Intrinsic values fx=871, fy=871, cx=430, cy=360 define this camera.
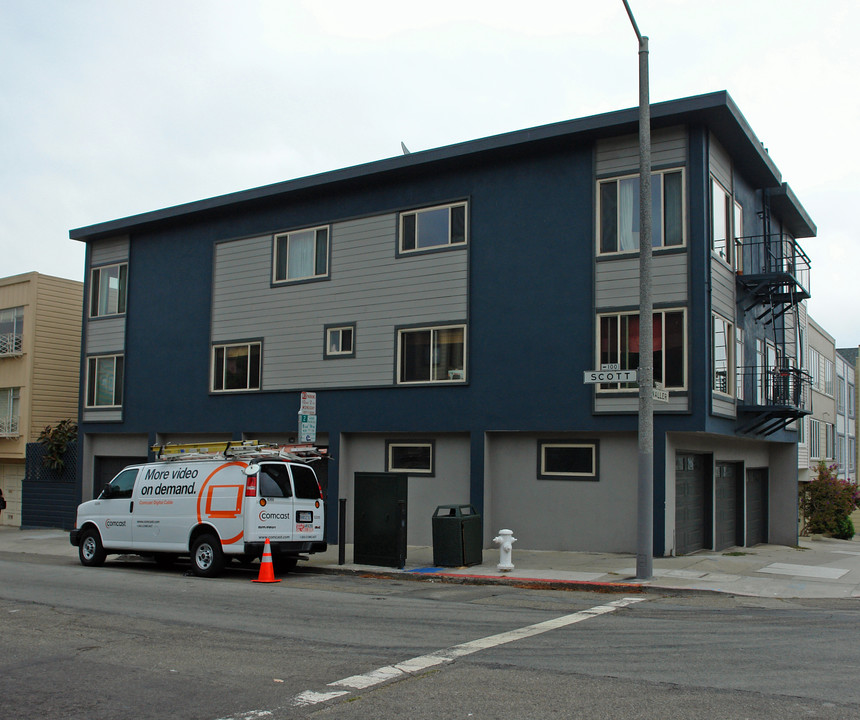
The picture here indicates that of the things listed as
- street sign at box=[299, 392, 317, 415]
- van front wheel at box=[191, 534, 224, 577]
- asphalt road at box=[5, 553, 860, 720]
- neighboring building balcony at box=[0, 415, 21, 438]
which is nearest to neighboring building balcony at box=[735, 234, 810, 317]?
asphalt road at box=[5, 553, 860, 720]

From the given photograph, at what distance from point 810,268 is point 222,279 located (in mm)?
16322

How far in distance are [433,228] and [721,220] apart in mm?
6522

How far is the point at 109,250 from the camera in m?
28.0

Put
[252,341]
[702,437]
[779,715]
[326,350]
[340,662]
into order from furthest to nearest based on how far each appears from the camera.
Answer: [252,341]
[326,350]
[702,437]
[340,662]
[779,715]

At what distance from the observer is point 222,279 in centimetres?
2472

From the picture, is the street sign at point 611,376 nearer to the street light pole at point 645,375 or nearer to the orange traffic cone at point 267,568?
the street light pole at point 645,375

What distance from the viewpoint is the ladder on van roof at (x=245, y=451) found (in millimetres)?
15453

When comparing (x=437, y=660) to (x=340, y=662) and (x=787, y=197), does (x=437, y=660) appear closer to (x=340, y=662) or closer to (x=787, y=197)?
(x=340, y=662)

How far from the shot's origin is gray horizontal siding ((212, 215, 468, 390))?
20.6 meters

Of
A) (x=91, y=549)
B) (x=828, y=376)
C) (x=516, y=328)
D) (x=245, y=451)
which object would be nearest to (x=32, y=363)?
(x=91, y=549)

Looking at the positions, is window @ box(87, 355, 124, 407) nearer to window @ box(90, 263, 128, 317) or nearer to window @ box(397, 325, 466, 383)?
window @ box(90, 263, 128, 317)

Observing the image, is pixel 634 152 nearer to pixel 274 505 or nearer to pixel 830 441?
pixel 274 505

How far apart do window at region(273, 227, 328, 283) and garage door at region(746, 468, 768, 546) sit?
12957 mm

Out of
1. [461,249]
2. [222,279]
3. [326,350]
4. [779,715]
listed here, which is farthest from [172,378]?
[779,715]
